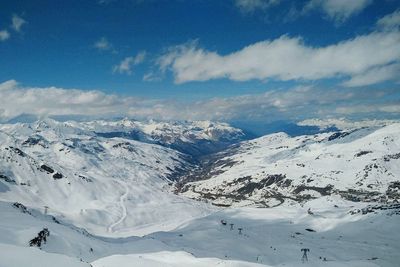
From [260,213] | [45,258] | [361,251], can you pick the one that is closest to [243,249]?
[361,251]

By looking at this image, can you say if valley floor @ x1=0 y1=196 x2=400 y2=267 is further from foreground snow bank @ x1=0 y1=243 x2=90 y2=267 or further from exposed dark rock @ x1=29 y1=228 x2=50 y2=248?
exposed dark rock @ x1=29 y1=228 x2=50 y2=248

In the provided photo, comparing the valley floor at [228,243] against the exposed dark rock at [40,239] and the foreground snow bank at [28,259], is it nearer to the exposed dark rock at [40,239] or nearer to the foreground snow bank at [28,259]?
the foreground snow bank at [28,259]


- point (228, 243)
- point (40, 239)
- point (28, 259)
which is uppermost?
point (28, 259)

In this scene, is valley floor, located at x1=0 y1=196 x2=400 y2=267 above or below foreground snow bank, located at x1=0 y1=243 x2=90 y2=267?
below

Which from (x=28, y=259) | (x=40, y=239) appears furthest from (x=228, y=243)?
(x=28, y=259)

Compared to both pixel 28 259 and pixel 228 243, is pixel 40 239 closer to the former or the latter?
pixel 28 259

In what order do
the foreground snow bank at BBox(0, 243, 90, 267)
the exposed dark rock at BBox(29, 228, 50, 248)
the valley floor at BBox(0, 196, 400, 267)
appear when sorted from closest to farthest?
the foreground snow bank at BBox(0, 243, 90, 267), the valley floor at BBox(0, 196, 400, 267), the exposed dark rock at BBox(29, 228, 50, 248)

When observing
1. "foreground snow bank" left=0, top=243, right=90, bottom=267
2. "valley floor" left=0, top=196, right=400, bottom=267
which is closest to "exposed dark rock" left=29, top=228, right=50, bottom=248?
"valley floor" left=0, top=196, right=400, bottom=267

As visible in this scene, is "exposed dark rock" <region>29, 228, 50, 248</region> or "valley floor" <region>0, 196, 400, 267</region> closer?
"valley floor" <region>0, 196, 400, 267</region>

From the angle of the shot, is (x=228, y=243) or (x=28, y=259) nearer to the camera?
(x=28, y=259)
